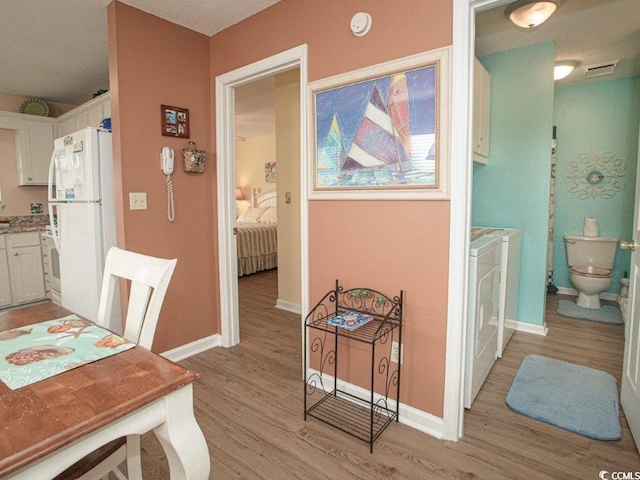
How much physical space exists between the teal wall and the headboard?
4.70m

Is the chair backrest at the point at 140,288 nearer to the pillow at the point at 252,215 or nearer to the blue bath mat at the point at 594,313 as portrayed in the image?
the blue bath mat at the point at 594,313

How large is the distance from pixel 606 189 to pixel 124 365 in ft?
15.5

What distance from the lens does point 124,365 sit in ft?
3.20

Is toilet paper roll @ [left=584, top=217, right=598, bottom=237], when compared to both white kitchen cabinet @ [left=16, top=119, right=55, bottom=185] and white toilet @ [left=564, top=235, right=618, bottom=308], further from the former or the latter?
white kitchen cabinet @ [left=16, top=119, right=55, bottom=185]

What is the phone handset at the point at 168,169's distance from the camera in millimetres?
2502

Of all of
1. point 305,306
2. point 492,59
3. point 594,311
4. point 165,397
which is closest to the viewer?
point 165,397

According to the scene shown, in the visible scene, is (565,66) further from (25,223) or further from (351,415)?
(25,223)

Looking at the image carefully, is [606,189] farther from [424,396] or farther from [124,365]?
[124,365]

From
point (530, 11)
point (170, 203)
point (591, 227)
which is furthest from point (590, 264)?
point (170, 203)

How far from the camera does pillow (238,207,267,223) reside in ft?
22.7

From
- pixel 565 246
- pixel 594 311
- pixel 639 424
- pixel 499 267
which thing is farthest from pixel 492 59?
pixel 639 424

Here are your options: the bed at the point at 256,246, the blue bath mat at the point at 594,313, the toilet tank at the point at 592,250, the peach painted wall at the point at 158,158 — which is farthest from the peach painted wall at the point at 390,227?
the bed at the point at 256,246

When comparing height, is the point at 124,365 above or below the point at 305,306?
above

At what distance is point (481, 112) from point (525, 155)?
2.16 feet
